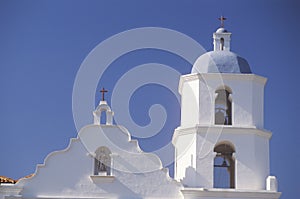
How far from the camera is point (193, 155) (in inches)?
1224

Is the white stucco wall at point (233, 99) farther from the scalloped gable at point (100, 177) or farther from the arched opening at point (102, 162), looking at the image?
the arched opening at point (102, 162)

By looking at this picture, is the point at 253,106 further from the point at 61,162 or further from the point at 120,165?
the point at 61,162

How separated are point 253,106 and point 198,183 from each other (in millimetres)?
3745

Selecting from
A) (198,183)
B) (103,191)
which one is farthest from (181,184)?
(103,191)

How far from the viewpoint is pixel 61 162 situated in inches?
1192

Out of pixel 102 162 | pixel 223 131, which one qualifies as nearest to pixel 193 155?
pixel 223 131

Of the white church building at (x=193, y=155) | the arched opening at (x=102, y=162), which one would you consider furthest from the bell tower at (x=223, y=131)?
the arched opening at (x=102, y=162)

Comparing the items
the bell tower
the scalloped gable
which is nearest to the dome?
the bell tower

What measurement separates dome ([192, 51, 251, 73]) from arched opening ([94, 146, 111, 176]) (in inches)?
197

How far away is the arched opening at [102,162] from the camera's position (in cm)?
3047

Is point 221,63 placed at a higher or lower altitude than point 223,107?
higher

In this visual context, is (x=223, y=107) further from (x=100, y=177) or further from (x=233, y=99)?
(x=100, y=177)

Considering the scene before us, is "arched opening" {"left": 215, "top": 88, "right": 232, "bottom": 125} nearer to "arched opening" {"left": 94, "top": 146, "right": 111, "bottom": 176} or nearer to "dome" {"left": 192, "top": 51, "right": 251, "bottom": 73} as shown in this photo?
"dome" {"left": 192, "top": 51, "right": 251, "bottom": 73}

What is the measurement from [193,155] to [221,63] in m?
3.91
